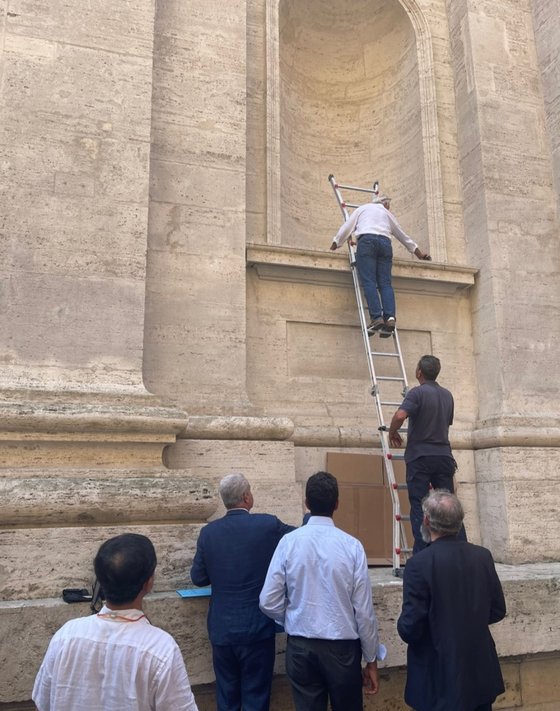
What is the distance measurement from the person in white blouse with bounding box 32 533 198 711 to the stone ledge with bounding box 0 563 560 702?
1747 millimetres

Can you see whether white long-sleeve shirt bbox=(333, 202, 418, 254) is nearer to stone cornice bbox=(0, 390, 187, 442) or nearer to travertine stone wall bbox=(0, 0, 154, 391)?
travertine stone wall bbox=(0, 0, 154, 391)

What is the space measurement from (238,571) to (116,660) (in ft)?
5.36

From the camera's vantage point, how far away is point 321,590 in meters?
3.55

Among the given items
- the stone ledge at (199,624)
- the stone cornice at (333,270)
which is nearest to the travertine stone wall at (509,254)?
the stone cornice at (333,270)

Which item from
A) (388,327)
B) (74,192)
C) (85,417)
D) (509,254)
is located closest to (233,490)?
(85,417)

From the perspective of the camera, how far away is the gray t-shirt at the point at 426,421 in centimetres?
525

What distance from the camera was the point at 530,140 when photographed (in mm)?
8250

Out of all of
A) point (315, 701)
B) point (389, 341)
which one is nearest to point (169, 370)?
point (389, 341)

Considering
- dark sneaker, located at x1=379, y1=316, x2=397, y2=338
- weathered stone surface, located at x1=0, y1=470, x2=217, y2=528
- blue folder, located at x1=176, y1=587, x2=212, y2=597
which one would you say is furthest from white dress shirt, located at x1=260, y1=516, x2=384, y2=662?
dark sneaker, located at x1=379, y1=316, x2=397, y2=338

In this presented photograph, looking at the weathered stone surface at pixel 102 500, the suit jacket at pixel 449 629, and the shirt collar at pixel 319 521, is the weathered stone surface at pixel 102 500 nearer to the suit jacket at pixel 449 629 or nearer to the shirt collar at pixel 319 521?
the shirt collar at pixel 319 521

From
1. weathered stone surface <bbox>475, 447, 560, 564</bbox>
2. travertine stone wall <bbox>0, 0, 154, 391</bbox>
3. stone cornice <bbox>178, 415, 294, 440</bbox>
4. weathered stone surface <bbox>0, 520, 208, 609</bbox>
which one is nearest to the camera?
weathered stone surface <bbox>0, 520, 208, 609</bbox>

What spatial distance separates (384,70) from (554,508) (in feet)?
20.9

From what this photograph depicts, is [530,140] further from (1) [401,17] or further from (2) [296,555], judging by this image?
(2) [296,555]

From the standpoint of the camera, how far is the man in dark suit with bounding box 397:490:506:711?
320 cm
